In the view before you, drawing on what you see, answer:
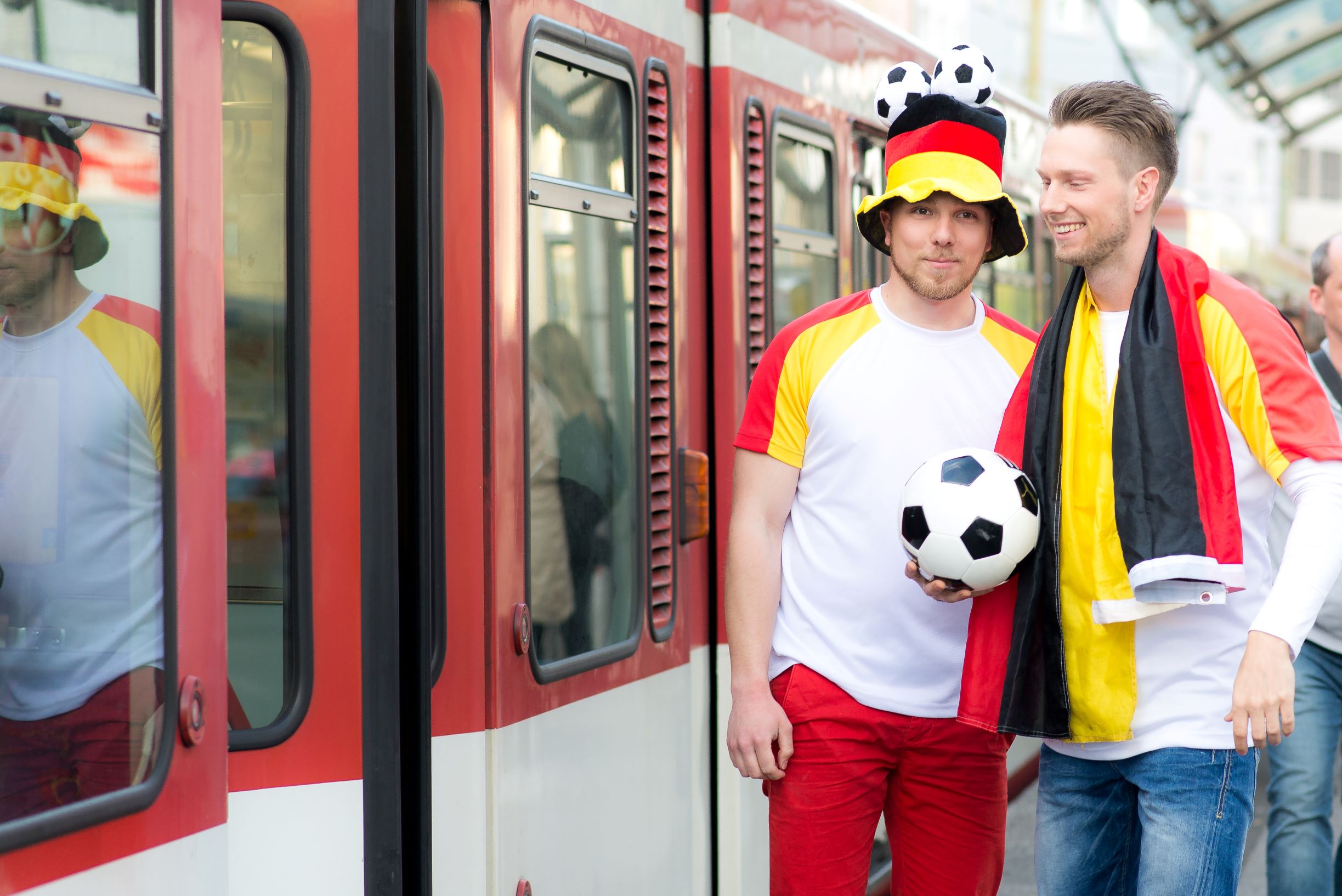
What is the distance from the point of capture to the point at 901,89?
3.03m

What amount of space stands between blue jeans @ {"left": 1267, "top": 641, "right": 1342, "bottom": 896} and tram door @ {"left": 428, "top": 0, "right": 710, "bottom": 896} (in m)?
1.56

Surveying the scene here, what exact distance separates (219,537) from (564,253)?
1.18m

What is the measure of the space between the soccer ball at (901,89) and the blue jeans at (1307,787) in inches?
75.9

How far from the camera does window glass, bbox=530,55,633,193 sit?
3.07 m

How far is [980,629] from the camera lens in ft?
9.42

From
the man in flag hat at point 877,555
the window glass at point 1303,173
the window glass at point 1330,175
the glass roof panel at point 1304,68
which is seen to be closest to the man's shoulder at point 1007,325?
the man in flag hat at point 877,555

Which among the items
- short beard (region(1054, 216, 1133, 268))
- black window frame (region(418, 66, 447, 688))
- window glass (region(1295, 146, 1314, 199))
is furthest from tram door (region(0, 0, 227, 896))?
window glass (region(1295, 146, 1314, 199))

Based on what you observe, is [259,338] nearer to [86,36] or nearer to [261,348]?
[261,348]

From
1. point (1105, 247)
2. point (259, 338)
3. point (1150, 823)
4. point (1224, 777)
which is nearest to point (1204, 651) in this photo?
point (1224, 777)

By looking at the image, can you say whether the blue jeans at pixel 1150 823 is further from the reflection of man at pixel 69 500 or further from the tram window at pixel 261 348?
the reflection of man at pixel 69 500

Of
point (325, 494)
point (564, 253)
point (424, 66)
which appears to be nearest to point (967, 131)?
point (564, 253)

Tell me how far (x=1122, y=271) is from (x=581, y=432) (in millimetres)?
1134

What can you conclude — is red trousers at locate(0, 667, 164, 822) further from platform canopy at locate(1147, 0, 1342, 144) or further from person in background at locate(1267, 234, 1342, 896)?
platform canopy at locate(1147, 0, 1342, 144)

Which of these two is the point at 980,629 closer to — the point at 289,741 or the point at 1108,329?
the point at 1108,329
